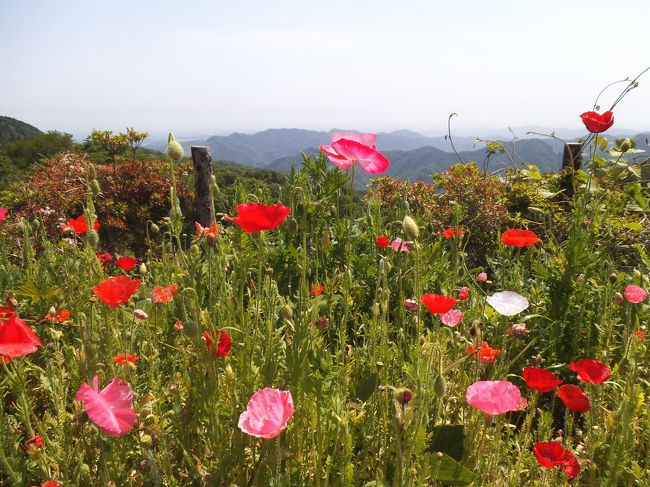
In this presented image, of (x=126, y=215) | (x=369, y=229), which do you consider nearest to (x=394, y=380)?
(x=369, y=229)

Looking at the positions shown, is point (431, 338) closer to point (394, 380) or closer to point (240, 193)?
point (394, 380)

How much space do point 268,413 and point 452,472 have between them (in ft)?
2.10

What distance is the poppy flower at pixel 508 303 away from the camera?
153 centimetres

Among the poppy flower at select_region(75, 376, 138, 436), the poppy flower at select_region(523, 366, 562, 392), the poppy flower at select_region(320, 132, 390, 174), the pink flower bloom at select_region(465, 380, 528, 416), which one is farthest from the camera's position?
the poppy flower at select_region(320, 132, 390, 174)

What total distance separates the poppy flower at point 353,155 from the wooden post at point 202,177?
3433mm

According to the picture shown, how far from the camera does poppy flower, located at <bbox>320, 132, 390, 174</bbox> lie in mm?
1504

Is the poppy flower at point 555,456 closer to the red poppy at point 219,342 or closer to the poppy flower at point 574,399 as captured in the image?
the poppy flower at point 574,399

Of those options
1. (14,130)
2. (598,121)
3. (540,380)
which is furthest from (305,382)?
(14,130)

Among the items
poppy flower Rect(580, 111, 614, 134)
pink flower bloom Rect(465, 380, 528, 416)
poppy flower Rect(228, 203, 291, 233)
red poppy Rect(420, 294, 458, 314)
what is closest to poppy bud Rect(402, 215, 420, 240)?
red poppy Rect(420, 294, 458, 314)

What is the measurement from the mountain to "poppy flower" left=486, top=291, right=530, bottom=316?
58393 millimetres

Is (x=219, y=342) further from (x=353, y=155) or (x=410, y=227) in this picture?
(x=353, y=155)

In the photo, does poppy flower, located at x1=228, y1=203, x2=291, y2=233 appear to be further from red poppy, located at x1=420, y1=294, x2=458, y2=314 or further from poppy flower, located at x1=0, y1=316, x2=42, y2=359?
poppy flower, located at x1=0, y1=316, x2=42, y2=359

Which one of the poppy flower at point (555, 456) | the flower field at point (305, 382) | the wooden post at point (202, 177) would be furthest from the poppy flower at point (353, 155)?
the wooden post at point (202, 177)

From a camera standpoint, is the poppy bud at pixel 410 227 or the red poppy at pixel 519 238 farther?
the red poppy at pixel 519 238
